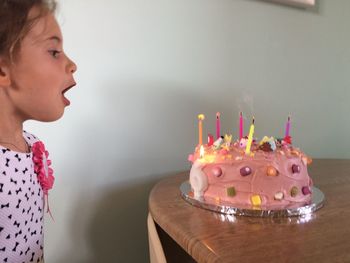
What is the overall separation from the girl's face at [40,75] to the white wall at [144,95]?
0.92ft

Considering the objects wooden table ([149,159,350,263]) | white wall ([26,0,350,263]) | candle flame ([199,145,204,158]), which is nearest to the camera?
wooden table ([149,159,350,263])

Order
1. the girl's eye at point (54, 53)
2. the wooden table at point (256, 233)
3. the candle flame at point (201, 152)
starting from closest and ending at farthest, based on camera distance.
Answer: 1. the wooden table at point (256, 233)
2. the girl's eye at point (54, 53)
3. the candle flame at point (201, 152)

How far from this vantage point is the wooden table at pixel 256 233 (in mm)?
460

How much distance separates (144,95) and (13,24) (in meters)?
0.50

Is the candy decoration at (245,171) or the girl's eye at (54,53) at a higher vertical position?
the girl's eye at (54,53)

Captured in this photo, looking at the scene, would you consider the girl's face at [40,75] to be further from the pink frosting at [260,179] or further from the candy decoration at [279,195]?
the candy decoration at [279,195]

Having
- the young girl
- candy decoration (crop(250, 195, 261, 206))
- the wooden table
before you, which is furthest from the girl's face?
candy decoration (crop(250, 195, 261, 206))

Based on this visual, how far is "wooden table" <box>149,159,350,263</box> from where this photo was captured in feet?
1.51

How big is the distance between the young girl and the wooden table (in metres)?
0.23

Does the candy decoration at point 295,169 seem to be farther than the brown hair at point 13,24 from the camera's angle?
Yes

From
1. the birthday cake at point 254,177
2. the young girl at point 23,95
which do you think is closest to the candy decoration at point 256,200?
the birthday cake at point 254,177

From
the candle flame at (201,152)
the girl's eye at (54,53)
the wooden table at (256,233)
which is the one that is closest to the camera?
the wooden table at (256,233)

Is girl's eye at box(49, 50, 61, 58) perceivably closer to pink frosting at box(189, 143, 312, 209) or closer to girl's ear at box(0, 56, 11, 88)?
girl's ear at box(0, 56, 11, 88)

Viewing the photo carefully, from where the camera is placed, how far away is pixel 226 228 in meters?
0.56
